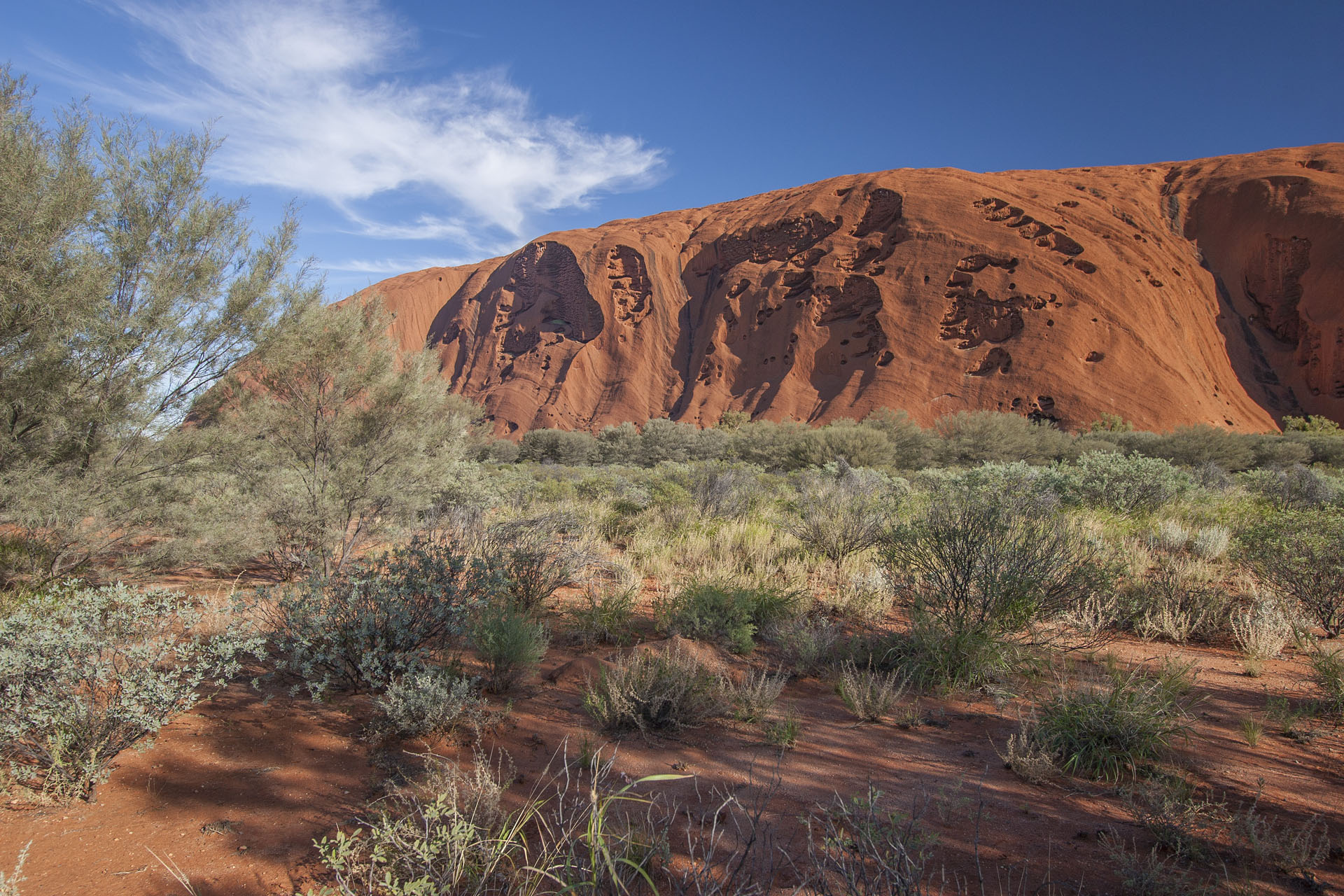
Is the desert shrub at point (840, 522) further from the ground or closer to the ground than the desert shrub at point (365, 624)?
further from the ground

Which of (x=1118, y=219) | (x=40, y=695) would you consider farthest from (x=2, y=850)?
(x=1118, y=219)

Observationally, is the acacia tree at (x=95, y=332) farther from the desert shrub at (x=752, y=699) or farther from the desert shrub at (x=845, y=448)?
the desert shrub at (x=845, y=448)

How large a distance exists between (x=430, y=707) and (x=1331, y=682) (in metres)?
4.79

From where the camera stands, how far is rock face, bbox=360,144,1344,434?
30266 millimetres

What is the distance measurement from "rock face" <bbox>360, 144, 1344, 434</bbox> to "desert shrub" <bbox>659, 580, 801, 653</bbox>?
28088 millimetres

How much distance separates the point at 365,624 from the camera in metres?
3.37

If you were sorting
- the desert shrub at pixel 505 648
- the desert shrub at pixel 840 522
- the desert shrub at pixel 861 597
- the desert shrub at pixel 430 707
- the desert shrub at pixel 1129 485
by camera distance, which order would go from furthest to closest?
the desert shrub at pixel 1129 485 < the desert shrub at pixel 840 522 < the desert shrub at pixel 861 597 < the desert shrub at pixel 505 648 < the desert shrub at pixel 430 707

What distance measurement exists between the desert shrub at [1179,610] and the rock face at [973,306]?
26790 millimetres

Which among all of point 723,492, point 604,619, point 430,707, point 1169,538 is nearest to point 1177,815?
point 430,707

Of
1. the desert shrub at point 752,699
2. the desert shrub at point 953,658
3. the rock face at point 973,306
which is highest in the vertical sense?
the rock face at point 973,306

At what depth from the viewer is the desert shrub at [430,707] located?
117 inches

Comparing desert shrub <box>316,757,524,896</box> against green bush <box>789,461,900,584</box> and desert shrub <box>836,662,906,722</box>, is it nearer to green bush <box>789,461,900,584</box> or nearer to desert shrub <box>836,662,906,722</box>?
desert shrub <box>836,662,906,722</box>

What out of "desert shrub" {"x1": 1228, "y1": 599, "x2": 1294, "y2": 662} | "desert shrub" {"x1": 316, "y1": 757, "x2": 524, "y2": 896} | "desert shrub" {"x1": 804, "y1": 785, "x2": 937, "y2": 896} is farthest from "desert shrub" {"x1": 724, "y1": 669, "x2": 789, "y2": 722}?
"desert shrub" {"x1": 1228, "y1": 599, "x2": 1294, "y2": 662}

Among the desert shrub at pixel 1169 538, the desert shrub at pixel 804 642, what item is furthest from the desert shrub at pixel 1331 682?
the desert shrub at pixel 1169 538
